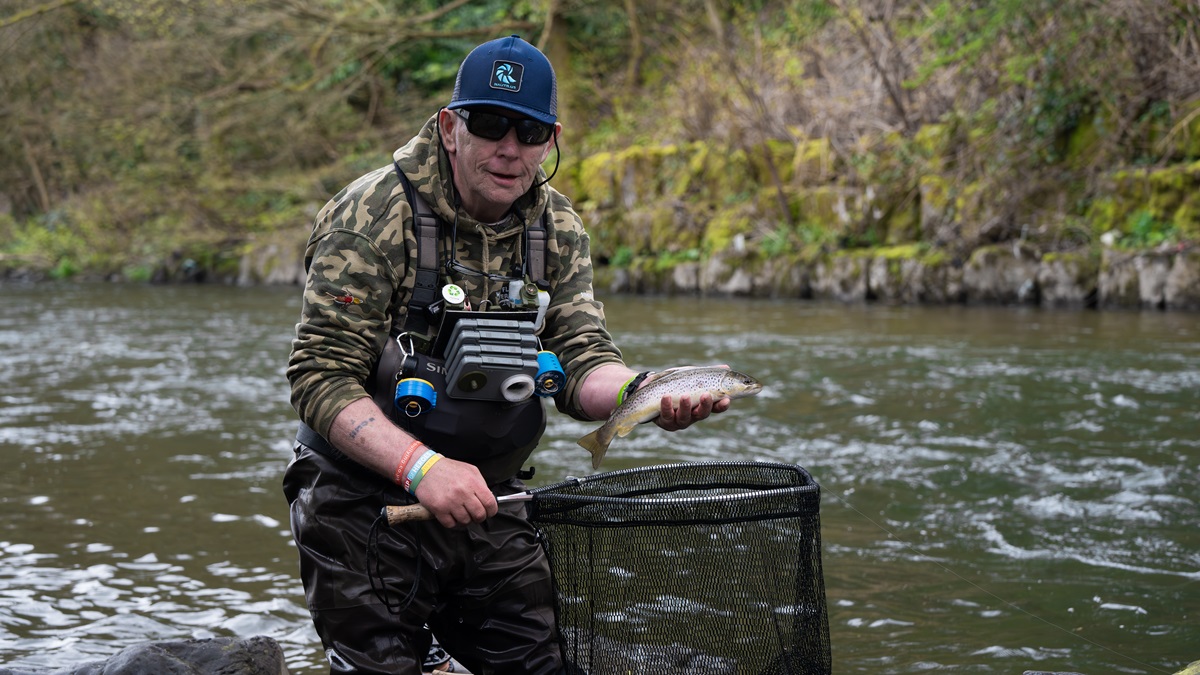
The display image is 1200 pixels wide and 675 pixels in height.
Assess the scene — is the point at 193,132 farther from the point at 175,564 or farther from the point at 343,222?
the point at 343,222

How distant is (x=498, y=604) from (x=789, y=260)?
17.8 metres

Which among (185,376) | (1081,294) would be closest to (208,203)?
(185,376)

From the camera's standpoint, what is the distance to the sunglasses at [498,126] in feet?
10.0

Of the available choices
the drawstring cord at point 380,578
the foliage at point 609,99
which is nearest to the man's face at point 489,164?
the drawstring cord at point 380,578

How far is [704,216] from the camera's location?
23.1 m

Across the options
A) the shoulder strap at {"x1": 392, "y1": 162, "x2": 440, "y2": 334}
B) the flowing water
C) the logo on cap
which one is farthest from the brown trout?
the flowing water

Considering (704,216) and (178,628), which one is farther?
(704,216)

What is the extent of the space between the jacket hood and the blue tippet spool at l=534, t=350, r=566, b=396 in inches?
15.0

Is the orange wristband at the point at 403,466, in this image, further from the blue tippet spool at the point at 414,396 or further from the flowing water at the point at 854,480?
the flowing water at the point at 854,480

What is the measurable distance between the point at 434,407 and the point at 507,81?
A: 33.1 inches

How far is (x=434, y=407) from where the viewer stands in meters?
3.03

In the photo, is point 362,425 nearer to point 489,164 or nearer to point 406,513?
point 406,513

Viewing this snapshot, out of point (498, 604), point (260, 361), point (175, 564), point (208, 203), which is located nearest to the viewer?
point (498, 604)

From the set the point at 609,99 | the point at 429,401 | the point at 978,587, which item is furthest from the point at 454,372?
the point at 609,99
